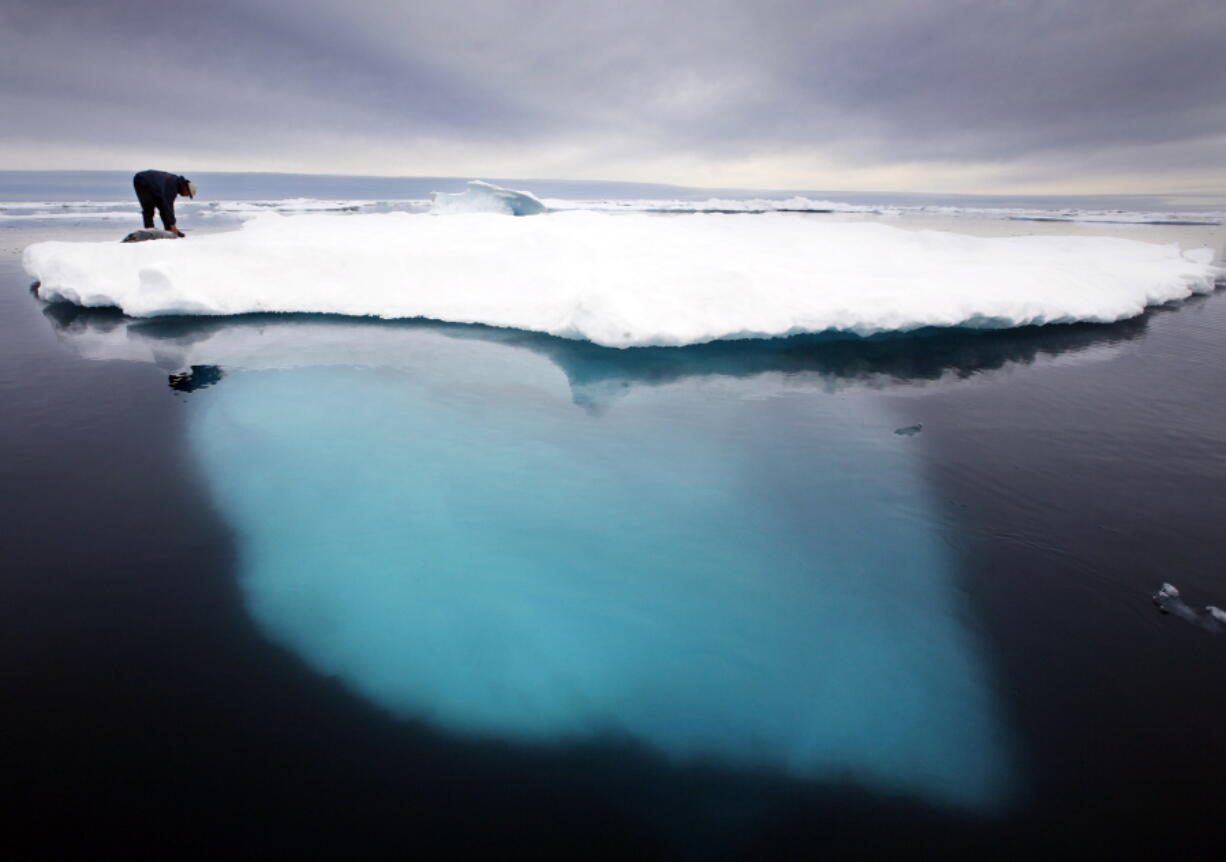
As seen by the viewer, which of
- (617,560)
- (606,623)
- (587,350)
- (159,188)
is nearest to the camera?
(606,623)

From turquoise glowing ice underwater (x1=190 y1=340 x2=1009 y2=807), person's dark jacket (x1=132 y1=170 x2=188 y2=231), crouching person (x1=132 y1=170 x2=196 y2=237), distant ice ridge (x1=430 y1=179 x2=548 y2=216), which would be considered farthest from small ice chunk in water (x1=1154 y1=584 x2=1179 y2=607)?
distant ice ridge (x1=430 y1=179 x2=548 y2=216)

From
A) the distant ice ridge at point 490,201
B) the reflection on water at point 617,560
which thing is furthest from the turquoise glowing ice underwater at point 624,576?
the distant ice ridge at point 490,201

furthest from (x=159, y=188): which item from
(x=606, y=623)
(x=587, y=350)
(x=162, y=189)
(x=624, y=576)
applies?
(x=606, y=623)

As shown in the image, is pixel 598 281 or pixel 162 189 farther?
pixel 162 189

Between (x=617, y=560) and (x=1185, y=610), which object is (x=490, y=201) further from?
(x=1185, y=610)

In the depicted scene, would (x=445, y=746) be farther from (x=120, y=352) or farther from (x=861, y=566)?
(x=120, y=352)

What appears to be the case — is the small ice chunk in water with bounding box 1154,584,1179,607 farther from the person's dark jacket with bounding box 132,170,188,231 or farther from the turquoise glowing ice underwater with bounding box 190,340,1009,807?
the person's dark jacket with bounding box 132,170,188,231
